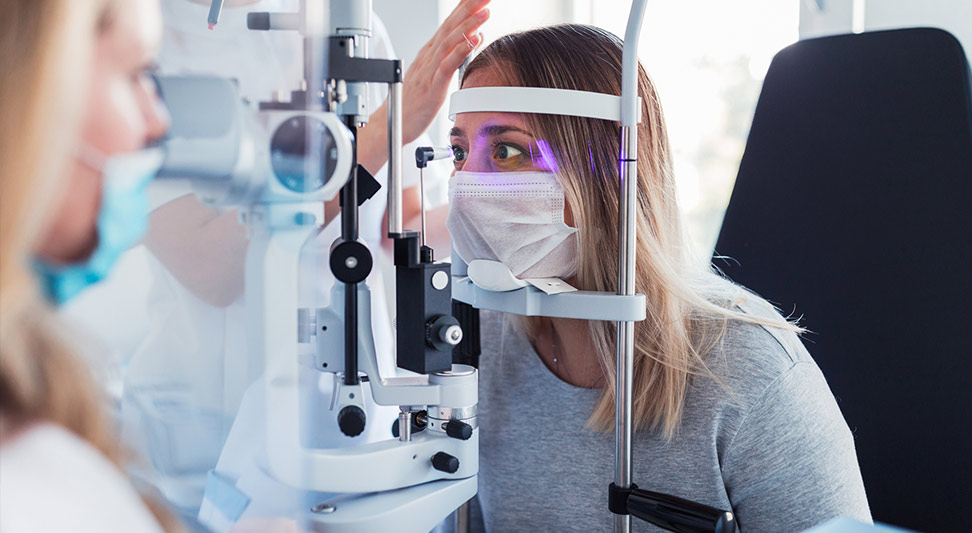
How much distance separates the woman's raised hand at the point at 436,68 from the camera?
113 centimetres

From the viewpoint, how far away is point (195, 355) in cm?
44

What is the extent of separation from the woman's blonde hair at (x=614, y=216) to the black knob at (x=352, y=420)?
48cm

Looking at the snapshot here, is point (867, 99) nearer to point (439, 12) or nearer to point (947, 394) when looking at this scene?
point (947, 394)

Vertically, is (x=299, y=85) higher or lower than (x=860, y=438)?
higher

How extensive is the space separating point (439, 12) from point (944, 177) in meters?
1.27

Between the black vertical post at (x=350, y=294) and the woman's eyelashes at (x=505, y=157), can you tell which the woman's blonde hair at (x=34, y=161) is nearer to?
the black vertical post at (x=350, y=294)

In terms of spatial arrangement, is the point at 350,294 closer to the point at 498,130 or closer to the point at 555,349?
the point at 498,130

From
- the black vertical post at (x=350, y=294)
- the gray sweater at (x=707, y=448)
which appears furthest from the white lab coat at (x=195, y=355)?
the gray sweater at (x=707, y=448)

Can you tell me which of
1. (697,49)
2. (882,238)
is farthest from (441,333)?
(697,49)

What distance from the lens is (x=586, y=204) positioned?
1.11 m

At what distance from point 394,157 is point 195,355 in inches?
15.1

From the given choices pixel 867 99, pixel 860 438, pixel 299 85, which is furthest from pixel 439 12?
pixel 299 85

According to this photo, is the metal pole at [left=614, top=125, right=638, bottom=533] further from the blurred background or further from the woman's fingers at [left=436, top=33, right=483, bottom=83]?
the blurred background

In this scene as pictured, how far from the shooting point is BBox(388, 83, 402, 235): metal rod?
0.75 m
